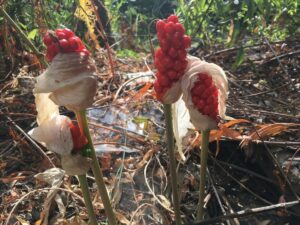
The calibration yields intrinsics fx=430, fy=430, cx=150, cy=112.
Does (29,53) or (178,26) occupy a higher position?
(178,26)

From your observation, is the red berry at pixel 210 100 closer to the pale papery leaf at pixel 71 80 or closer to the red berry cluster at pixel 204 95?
the red berry cluster at pixel 204 95

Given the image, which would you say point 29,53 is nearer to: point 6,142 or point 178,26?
A: point 6,142

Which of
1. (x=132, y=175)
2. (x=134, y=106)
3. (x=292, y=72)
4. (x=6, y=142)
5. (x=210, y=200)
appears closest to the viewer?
(x=210, y=200)

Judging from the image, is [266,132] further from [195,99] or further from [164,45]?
[164,45]

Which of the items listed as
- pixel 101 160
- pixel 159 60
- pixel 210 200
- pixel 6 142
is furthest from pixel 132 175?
pixel 159 60

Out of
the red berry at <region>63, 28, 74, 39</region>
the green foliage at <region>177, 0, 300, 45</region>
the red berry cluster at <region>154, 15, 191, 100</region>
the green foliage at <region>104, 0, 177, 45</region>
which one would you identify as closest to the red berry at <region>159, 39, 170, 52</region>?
the red berry cluster at <region>154, 15, 191, 100</region>

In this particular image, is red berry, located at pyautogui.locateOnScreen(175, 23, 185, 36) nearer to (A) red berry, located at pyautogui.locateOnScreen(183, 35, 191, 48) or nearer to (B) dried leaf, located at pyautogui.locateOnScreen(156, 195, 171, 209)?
(A) red berry, located at pyautogui.locateOnScreen(183, 35, 191, 48)

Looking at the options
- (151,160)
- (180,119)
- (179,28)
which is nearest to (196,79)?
(179,28)

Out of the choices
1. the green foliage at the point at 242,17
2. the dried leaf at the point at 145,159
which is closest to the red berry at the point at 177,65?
the dried leaf at the point at 145,159
